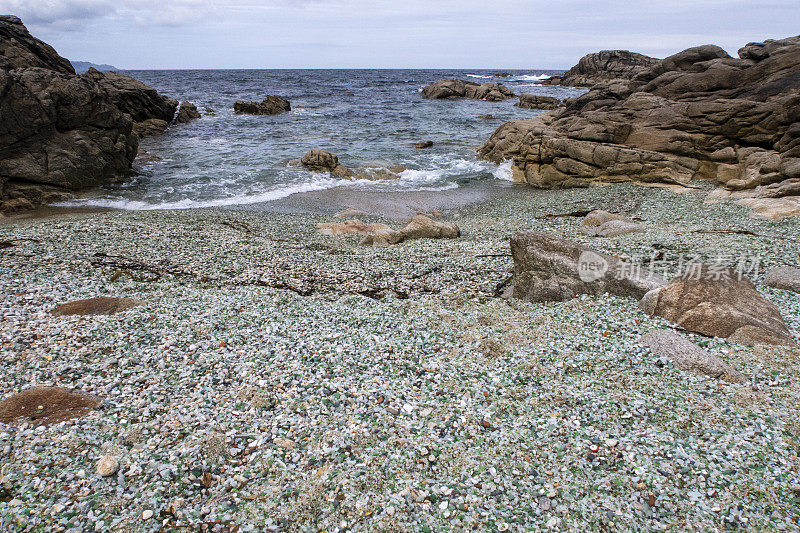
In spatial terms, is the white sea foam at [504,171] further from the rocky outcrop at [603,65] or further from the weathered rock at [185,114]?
the rocky outcrop at [603,65]

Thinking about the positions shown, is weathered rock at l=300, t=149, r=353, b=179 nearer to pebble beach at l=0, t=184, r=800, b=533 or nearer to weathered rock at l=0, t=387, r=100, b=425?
pebble beach at l=0, t=184, r=800, b=533

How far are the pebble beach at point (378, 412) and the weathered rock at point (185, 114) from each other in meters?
46.2

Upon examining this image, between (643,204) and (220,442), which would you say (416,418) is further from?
(643,204)

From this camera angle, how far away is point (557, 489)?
4.84 m

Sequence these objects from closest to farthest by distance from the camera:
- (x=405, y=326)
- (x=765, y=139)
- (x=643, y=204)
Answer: (x=405, y=326) → (x=643, y=204) → (x=765, y=139)

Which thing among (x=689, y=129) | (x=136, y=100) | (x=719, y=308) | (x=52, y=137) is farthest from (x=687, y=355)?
(x=136, y=100)

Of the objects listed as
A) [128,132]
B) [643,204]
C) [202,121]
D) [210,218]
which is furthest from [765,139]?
[202,121]

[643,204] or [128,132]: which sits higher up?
[128,132]

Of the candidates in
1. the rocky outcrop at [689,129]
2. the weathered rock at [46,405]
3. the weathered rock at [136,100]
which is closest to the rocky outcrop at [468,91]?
the weathered rock at [136,100]

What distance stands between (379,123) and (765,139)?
36966 millimetres

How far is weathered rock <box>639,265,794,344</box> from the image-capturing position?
23.5 feet

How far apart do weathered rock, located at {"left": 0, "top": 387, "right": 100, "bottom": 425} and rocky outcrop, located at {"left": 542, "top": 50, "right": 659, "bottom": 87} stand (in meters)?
124

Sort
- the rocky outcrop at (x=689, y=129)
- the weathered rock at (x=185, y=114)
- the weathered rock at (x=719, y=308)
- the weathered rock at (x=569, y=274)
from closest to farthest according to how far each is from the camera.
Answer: the weathered rock at (x=719, y=308) → the weathered rock at (x=569, y=274) → the rocky outcrop at (x=689, y=129) → the weathered rock at (x=185, y=114)

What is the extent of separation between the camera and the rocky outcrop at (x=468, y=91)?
84812 mm
